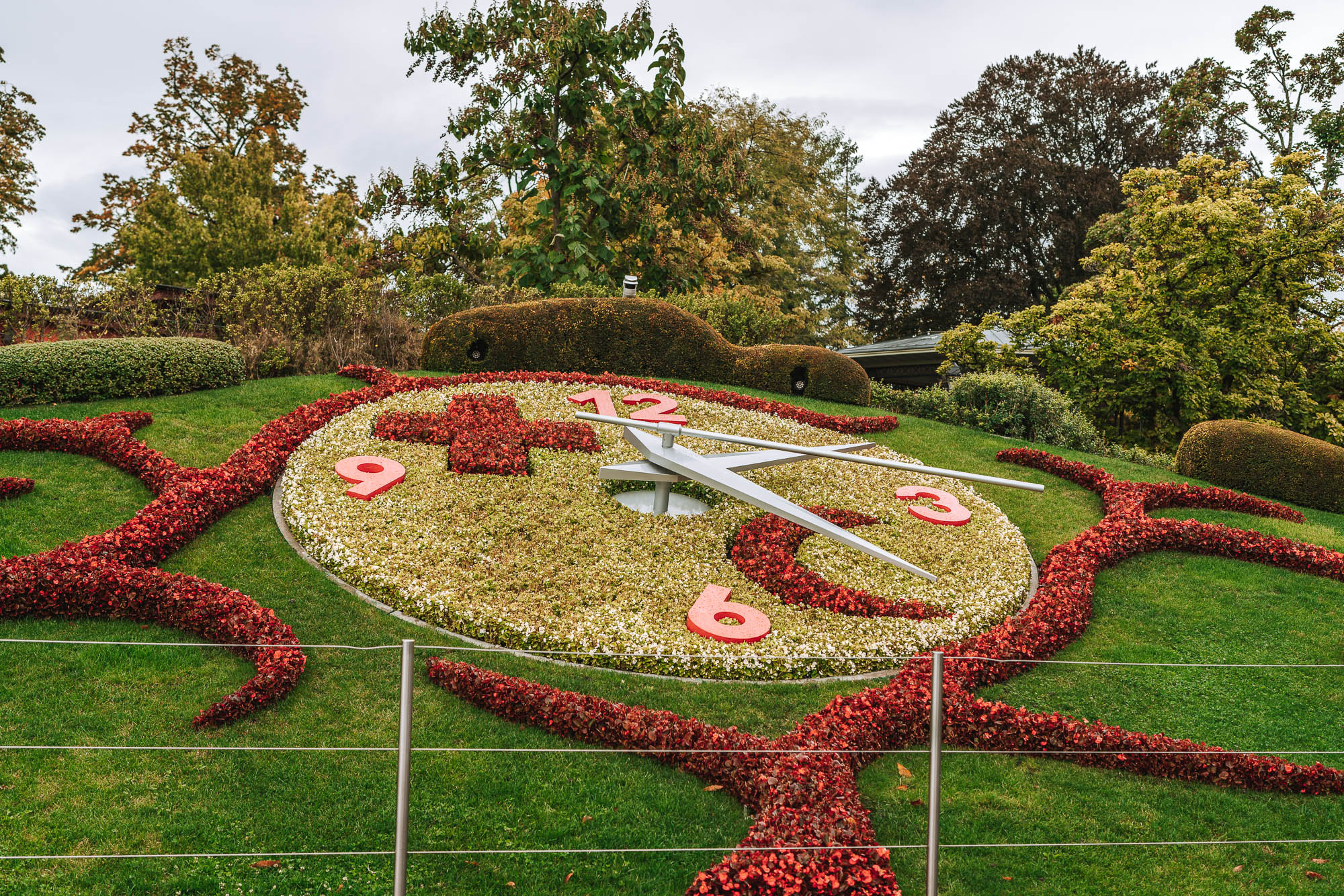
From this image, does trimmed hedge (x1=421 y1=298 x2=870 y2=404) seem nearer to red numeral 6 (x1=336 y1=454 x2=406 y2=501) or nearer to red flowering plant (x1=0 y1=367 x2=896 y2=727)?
red flowering plant (x1=0 y1=367 x2=896 y2=727)

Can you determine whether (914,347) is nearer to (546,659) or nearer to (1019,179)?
(1019,179)

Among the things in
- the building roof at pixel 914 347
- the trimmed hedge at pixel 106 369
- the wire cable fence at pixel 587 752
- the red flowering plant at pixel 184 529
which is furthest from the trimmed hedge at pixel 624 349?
the wire cable fence at pixel 587 752

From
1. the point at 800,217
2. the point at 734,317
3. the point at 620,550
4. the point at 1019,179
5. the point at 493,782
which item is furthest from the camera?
the point at 800,217

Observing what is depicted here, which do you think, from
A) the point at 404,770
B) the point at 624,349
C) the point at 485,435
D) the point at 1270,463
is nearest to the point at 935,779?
the point at 404,770

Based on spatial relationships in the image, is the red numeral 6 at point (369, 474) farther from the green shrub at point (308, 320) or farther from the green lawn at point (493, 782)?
the green shrub at point (308, 320)

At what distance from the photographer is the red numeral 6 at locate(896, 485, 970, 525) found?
315 inches

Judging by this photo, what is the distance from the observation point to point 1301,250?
13.9 meters

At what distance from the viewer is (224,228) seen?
21.3 metres

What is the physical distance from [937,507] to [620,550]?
367 centimetres

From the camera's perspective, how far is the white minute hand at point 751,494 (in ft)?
20.1

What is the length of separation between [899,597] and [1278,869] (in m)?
2.91

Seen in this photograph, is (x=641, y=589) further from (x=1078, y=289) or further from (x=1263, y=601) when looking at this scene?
(x=1078, y=289)

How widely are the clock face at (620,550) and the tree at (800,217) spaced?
1972 centimetres

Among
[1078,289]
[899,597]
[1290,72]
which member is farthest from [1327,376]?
[899,597]
